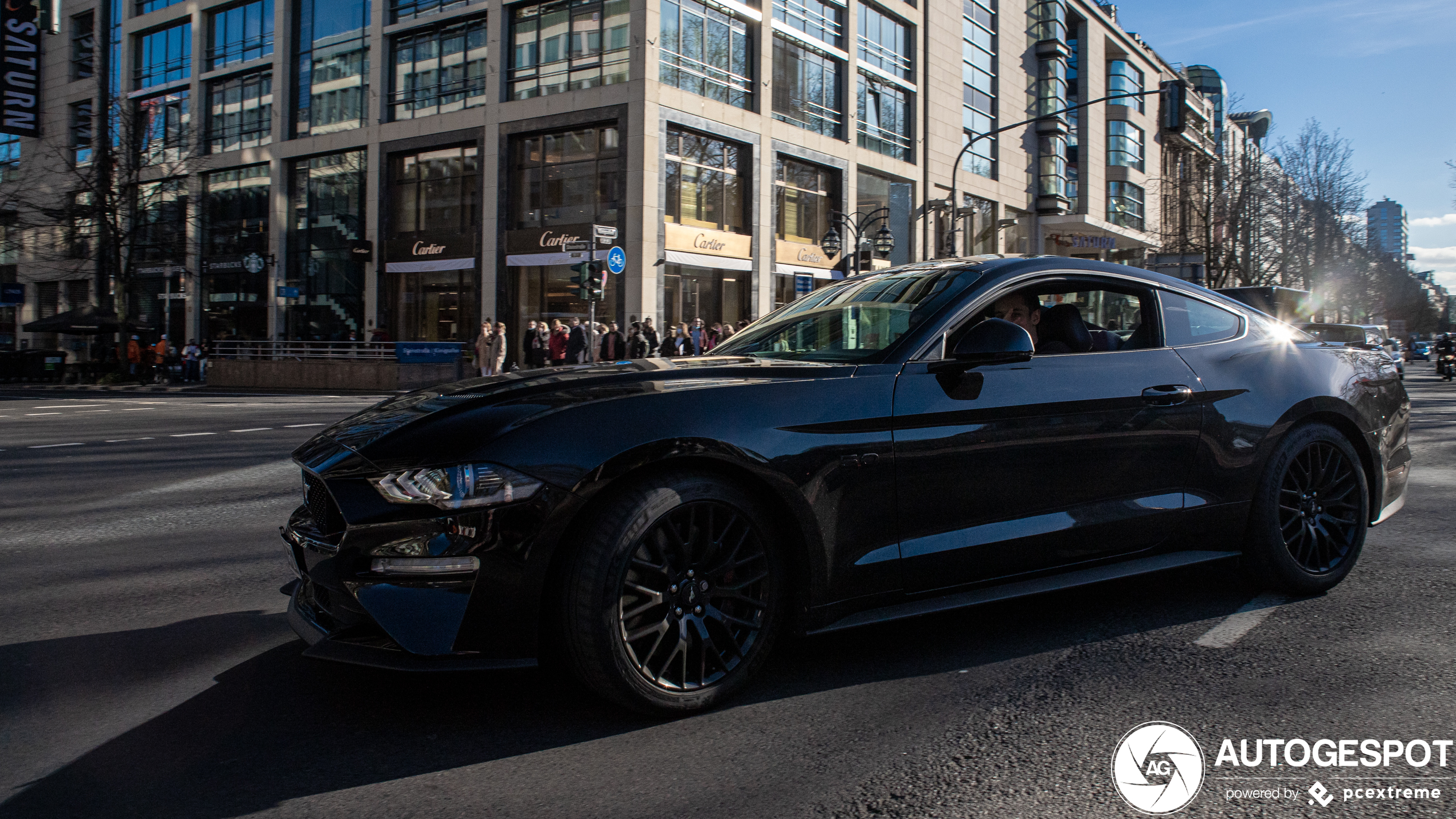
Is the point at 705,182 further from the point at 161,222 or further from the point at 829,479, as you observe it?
the point at 829,479

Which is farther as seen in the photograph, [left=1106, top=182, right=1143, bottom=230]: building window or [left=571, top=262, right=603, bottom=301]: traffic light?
[left=1106, top=182, right=1143, bottom=230]: building window

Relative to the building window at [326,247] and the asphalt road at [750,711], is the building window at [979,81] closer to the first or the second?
the building window at [326,247]

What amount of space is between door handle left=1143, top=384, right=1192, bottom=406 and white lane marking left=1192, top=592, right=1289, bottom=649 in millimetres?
876

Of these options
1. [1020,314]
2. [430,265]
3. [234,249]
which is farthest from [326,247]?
[1020,314]

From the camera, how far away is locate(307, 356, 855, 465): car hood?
2.78 m

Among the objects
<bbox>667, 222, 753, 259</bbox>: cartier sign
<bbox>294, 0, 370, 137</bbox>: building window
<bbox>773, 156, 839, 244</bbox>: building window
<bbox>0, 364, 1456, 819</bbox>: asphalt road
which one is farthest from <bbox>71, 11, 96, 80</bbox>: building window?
<bbox>0, 364, 1456, 819</bbox>: asphalt road

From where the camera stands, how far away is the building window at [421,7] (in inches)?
1219

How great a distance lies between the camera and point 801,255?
1321 inches

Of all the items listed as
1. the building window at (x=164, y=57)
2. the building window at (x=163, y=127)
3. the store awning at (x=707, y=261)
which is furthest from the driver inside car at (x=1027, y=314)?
the building window at (x=164, y=57)

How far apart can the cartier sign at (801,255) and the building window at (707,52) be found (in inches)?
182

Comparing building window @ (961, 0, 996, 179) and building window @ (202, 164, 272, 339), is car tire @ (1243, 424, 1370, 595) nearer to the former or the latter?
building window @ (202, 164, 272, 339)

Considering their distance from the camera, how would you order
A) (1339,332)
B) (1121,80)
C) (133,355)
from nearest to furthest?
(1339,332)
(133,355)
(1121,80)

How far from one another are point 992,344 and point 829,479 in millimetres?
736

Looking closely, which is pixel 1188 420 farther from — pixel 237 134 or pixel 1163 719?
pixel 237 134
